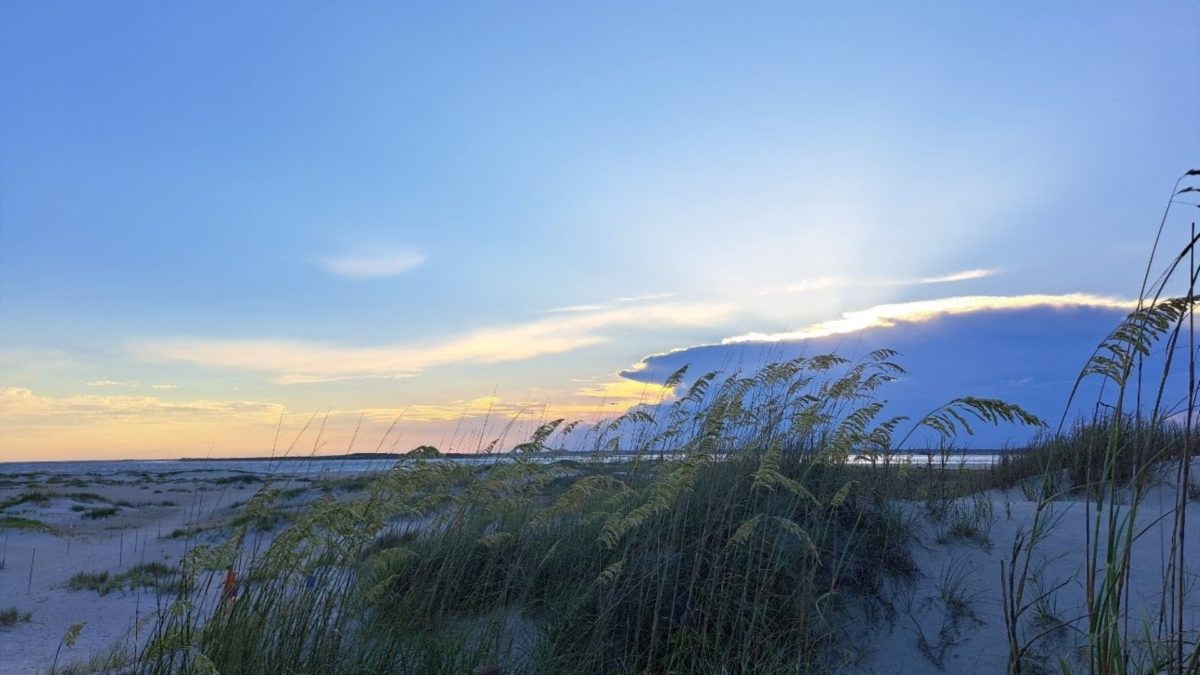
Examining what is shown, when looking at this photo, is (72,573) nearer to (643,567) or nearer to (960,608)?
(643,567)

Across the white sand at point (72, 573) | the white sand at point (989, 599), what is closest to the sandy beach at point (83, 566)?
the white sand at point (72, 573)

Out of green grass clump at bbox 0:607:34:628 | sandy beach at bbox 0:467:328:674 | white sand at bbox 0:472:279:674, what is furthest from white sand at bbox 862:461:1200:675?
green grass clump at bbox 0:607:34:628

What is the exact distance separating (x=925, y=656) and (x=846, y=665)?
73cm

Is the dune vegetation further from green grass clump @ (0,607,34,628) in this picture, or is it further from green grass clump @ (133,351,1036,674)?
green grass clump @ (0,607,34,628)

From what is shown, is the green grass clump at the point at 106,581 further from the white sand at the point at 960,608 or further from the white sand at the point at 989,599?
the white sand at the point at 989,599

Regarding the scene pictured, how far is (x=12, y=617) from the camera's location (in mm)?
10016

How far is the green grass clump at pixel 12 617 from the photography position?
986 centimetres

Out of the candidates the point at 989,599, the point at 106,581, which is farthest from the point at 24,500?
the point at 989,599

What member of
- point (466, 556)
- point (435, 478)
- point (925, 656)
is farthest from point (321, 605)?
point (925, 656)

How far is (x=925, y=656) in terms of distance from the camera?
19.9 ft

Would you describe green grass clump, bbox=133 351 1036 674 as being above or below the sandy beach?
above

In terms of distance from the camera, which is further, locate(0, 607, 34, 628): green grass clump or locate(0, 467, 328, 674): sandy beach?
locate(0, 607, 34, 628): green grass clump

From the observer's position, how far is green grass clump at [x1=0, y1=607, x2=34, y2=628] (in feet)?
32.3

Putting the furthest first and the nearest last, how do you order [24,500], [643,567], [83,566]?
[24,500], [83,566], [643,567]
